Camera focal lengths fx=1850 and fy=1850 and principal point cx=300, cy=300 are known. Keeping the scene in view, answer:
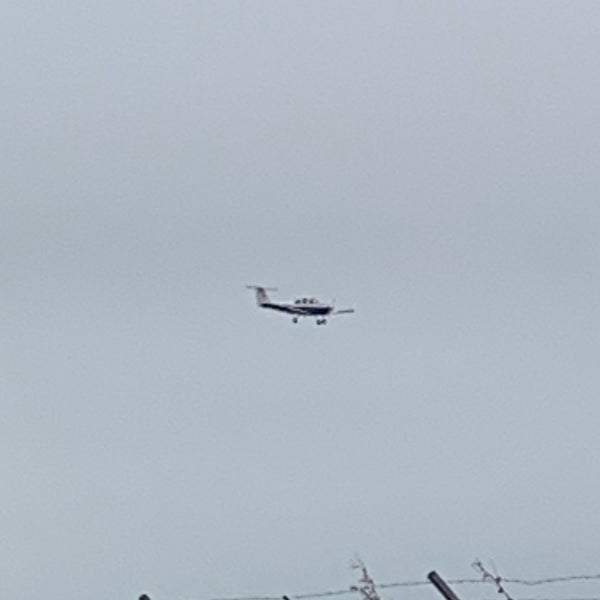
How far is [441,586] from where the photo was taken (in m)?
31.9

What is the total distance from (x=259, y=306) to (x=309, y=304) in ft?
15.2

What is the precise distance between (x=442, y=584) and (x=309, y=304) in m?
56.1

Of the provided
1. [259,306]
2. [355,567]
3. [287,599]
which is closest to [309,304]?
[259,306]

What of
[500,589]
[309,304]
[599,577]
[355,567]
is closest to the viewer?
[599,577]

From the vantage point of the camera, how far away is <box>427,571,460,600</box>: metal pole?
31.5 metres

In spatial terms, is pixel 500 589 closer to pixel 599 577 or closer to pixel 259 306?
pixel 599 577

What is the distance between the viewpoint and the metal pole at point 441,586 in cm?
3155

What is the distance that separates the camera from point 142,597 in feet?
105

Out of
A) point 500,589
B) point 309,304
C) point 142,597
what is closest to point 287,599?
point 142,597

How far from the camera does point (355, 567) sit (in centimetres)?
3894

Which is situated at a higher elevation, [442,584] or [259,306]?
[259,306]

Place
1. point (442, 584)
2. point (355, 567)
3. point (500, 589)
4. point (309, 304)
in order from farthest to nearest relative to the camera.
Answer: point (309, 304) < point (355, 567) < point (500, 589) < point (442, 584)

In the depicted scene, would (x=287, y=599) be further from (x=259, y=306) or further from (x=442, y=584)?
(x=259, y=306)

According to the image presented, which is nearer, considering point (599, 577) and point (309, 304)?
point (599, 577)
